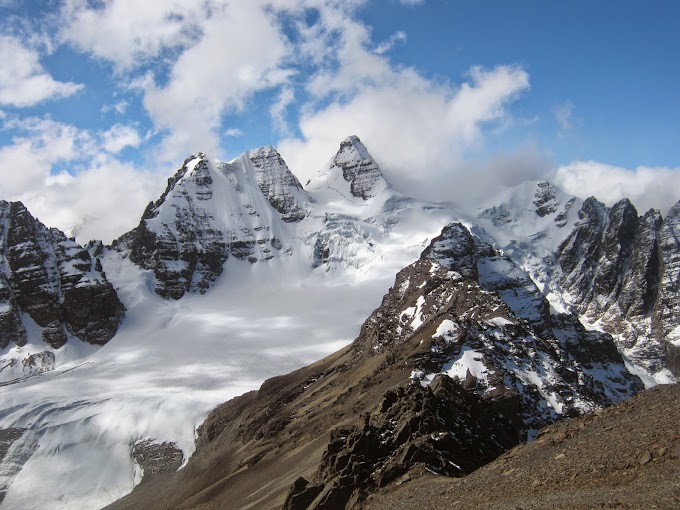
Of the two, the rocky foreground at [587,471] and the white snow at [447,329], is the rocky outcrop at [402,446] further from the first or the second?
the white snow at [447,329]

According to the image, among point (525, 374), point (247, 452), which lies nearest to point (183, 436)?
point (247, 452)

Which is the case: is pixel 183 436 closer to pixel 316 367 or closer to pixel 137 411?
pixel 137 411

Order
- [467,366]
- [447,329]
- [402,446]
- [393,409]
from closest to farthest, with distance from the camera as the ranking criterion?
[402,446]
[393,409]
[467,366]
[447,329]

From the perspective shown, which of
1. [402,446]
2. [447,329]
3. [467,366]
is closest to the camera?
[402,446]

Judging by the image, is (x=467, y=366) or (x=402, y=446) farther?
(x=467, y=366)

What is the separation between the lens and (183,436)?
154 metres

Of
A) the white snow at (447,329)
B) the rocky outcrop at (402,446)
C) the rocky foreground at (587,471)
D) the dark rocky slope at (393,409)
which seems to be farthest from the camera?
the white snow at (447,329)

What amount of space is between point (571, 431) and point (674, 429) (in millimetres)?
7486

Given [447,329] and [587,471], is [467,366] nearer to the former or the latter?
[447,329]

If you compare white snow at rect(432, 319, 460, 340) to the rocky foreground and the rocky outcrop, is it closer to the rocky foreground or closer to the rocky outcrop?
the rocky outcrop

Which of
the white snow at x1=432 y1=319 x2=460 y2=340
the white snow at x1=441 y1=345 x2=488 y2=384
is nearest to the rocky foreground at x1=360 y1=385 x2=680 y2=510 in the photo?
the white snow at x1=441 y1=345 x2=488 y2=384

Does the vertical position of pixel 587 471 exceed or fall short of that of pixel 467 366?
it falls short

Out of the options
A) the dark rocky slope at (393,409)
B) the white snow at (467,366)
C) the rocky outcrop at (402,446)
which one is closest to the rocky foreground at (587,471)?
the rocky outcrop at (402,446)

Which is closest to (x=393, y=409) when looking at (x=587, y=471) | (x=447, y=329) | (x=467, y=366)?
(x=467, y=366)
